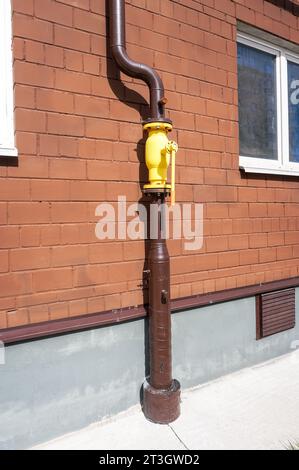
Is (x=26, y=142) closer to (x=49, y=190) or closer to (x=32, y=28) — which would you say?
(x=49, y=190)

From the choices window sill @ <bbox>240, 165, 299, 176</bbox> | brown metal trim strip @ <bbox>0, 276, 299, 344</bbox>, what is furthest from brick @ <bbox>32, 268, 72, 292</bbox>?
window sill @ <bbox>240, 165, 299, 176</bbox>

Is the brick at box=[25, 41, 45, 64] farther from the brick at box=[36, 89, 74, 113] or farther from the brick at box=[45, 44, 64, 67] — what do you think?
the brick at box=[36, 89, 74, 113]

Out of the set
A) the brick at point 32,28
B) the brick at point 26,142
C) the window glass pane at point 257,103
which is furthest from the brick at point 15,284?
the window glass pane at point 257,103

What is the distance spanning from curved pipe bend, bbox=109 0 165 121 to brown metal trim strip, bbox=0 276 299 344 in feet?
4.75

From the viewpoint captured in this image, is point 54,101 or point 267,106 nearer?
point 54,101

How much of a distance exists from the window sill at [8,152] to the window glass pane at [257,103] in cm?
222

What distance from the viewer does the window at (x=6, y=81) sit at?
2359 mm

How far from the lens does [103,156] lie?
8.79 ft

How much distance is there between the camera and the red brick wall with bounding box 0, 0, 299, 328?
2.38 metres

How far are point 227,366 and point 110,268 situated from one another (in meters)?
1.56

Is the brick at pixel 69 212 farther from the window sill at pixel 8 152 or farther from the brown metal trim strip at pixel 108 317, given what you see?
the brown metal trim strip at pixel 108 317

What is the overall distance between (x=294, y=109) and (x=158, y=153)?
7.81ft

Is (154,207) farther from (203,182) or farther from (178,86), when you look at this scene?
(178,86)

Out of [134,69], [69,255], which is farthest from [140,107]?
[69,255]
